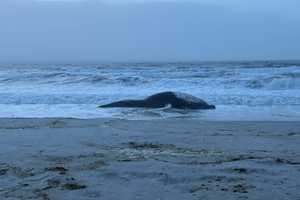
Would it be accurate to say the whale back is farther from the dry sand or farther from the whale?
the dry sand

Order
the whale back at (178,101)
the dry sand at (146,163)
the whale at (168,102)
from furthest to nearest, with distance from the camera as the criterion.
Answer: the whale at (168,102), the whale back at (178,101), the dry sand at (146,163)

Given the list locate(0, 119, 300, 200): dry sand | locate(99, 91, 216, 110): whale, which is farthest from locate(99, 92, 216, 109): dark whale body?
locate(0, 119, 300, 200): dry sand

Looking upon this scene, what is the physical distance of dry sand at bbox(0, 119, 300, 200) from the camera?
4566mm

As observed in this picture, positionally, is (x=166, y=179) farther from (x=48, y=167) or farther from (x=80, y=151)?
(x=80, y=151)

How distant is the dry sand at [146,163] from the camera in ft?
15.0

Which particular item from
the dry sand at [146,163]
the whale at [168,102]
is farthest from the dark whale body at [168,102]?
the dry sand at [146,163]

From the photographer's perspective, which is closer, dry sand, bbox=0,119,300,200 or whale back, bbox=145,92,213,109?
dry sand, bbox=0,119,300,200

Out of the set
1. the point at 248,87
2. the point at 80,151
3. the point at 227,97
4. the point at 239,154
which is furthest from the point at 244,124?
the point at 248,87

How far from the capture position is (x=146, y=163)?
574 centimetres

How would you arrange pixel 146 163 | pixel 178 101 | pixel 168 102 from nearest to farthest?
pixel 146 163, pixel 178 101, pixel 168 102

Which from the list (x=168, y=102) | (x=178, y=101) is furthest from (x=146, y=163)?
(x=168, y=102)

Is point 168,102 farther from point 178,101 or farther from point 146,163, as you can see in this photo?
point 146,163

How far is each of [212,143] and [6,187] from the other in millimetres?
3726

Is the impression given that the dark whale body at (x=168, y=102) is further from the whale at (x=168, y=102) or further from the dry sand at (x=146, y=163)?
the dry sand at (x=146, y=163)
